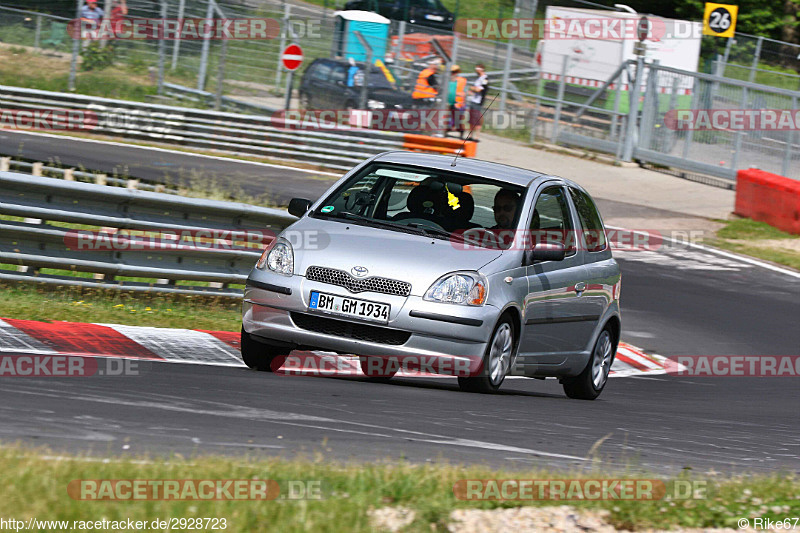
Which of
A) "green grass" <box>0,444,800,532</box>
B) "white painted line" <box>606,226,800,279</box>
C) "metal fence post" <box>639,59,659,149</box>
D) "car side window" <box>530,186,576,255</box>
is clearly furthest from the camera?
"metal fence post" <box>639,59,659,149</box>

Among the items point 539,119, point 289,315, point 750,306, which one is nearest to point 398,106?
point 539,119

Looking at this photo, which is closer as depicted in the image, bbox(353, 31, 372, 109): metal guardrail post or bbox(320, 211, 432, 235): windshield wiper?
bbox(320, 211, 432, 235): windshield wiper

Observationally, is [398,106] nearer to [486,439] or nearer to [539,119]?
[539,119]

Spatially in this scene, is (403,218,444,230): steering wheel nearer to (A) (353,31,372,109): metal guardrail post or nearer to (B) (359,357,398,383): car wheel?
(B) (359,357,398,383): car wheel

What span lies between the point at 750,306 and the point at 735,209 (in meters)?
7.75

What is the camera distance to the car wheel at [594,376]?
941 cm

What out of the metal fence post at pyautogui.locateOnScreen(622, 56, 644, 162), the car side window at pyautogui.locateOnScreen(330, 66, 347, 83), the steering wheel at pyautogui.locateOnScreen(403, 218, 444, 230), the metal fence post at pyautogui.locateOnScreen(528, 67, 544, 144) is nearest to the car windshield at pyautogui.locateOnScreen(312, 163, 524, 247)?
the steering wheel at pyautogui.locateOnScreen(403, 218, 444, 230)

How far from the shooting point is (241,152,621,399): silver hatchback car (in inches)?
294

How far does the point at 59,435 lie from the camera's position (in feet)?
16.2

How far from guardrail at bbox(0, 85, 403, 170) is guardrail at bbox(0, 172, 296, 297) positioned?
13757 millimetres

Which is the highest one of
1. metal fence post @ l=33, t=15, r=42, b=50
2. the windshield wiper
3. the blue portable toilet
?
the blue portable toilet

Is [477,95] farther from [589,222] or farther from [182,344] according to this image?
[182,344]

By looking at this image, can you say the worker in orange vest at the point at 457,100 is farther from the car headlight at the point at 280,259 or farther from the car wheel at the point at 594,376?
the car headlight at the point at 280,259

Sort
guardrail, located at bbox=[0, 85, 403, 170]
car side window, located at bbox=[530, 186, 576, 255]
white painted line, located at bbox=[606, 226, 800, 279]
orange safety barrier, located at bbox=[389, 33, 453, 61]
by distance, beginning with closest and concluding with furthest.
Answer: car side window, located at bbox=[530, 186, 576, 255] < white painted line, located at bbox=[606, 226, 800, 279] < guardrail, located at bbox=[0, 85, 403, 170] < orange safety barrier, located at bbox=[389, 33, 453, 61]
